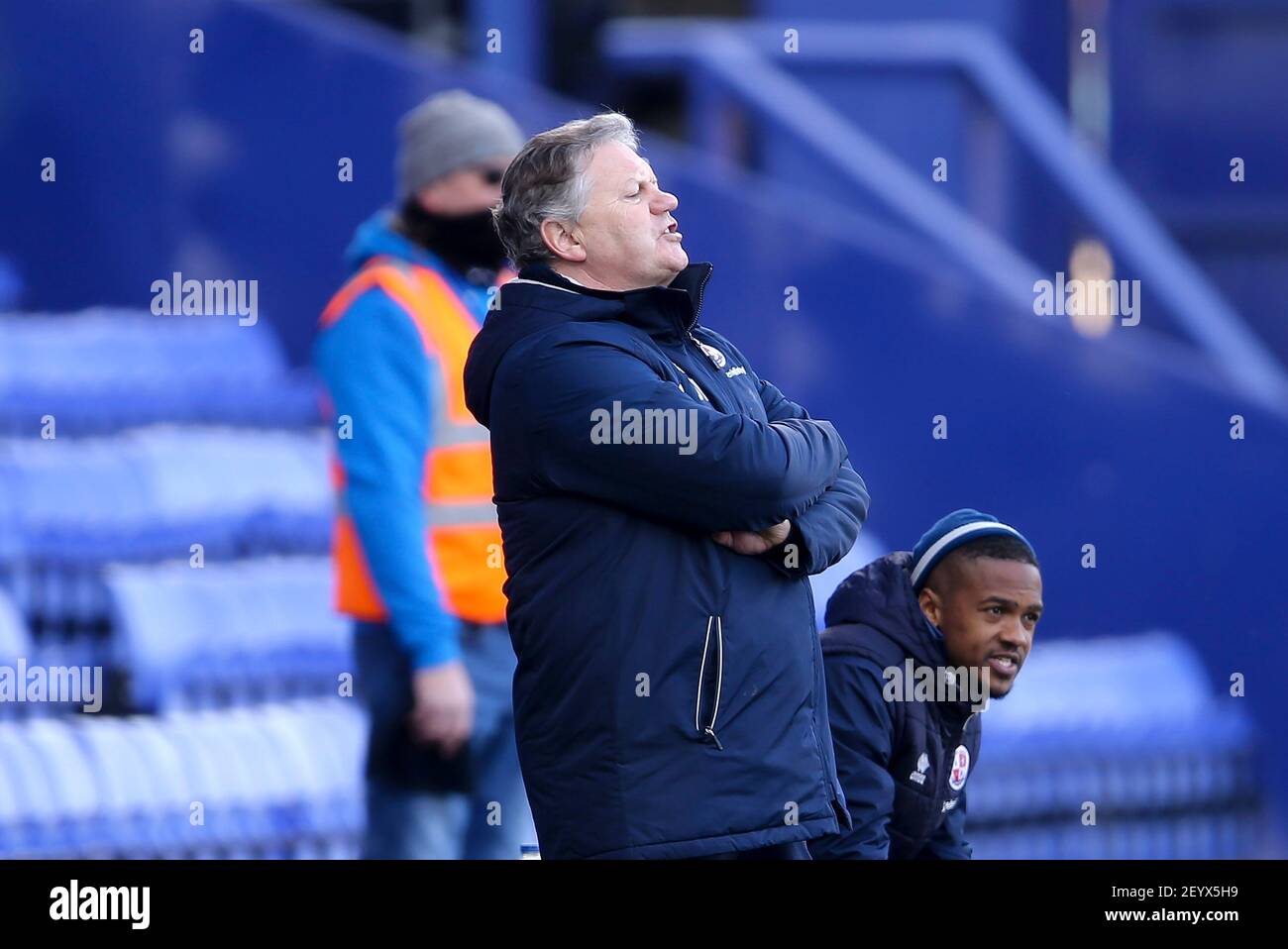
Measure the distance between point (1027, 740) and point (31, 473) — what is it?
99.0 inches

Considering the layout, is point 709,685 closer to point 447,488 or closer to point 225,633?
point 447,488

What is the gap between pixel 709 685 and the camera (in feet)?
8.57

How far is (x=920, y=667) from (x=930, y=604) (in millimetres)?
112

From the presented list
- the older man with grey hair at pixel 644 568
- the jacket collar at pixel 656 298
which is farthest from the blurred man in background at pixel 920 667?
the jacket collar at pixel 656 298

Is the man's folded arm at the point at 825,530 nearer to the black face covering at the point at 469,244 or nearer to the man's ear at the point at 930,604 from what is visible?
the man's ear at the point at 930,604

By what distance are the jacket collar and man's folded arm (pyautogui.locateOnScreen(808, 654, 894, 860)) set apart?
1.74 feet

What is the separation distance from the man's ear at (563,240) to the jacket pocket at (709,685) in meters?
0.52

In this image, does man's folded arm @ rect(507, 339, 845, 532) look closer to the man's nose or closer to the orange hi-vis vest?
the man's nose

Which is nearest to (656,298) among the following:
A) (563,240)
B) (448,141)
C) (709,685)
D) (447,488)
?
(563,240)

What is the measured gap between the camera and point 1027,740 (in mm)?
5344

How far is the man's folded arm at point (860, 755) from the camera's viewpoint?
2.85 m

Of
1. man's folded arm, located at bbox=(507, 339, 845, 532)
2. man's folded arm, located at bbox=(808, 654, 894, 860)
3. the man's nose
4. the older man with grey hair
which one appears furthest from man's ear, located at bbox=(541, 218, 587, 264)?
the man's nose
